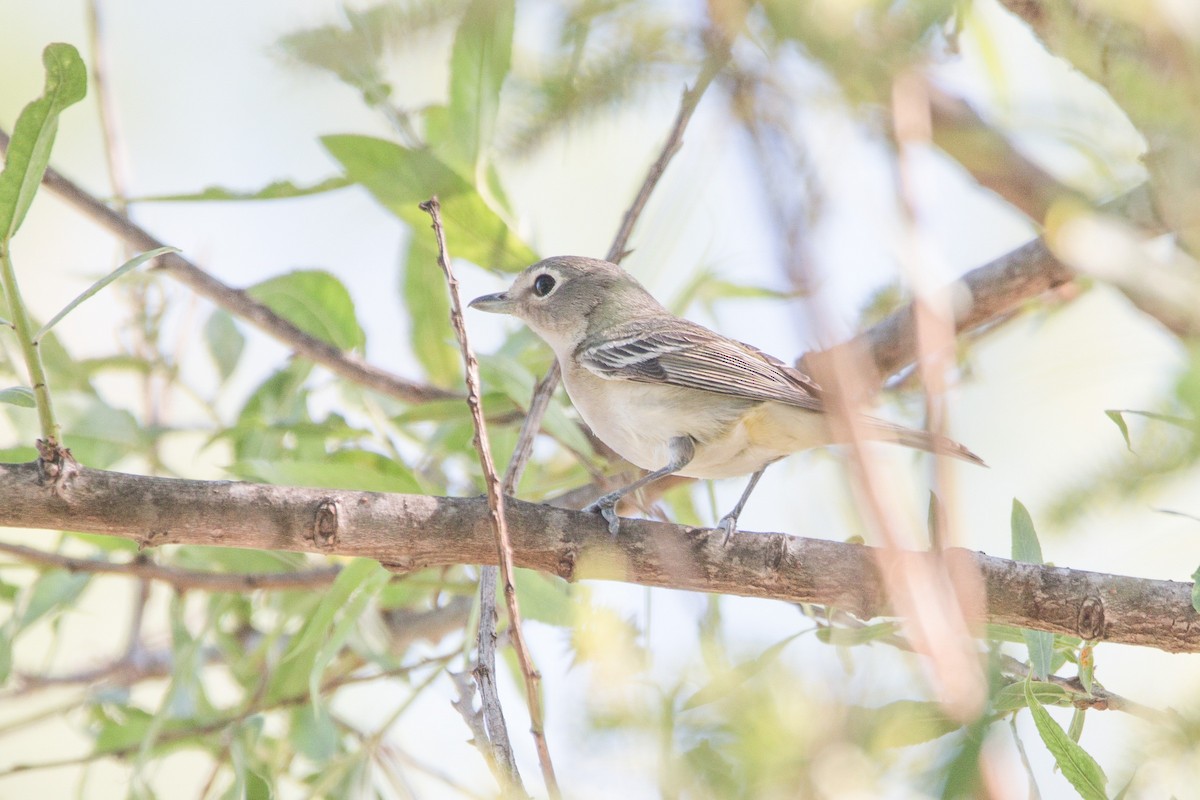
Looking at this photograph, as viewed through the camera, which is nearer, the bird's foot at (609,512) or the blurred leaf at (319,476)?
the bird's foot at (609,512)

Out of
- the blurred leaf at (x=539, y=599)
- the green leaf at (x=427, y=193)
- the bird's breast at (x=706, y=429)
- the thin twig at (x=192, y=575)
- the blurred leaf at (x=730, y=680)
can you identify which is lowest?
the blurred leaf at (x=730, y=680)

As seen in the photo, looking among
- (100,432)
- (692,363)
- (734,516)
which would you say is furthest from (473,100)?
(100,432)

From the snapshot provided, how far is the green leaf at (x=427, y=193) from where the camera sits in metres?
3.29

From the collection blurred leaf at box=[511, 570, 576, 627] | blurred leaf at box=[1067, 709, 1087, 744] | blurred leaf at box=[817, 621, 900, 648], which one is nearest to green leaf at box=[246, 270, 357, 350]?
blurred leaf at box=[511, 570, 576, 627]

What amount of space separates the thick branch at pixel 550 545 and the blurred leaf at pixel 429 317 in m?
1.69

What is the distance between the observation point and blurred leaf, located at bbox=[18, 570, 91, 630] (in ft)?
11.3

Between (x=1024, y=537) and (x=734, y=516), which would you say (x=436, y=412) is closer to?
(x=734, y=516)

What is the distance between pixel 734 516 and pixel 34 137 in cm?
195

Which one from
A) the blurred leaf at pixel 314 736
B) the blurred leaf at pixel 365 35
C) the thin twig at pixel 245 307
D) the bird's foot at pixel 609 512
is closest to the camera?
the blurred leaf at pixel 365 35

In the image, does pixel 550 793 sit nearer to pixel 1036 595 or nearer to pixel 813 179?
pixel 813 179

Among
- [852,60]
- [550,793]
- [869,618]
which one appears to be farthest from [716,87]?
[869,618]

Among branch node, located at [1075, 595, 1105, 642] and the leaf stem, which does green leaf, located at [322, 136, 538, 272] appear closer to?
the leaf stem

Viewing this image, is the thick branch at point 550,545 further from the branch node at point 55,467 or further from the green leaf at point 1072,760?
the green leaf at point 1072,760

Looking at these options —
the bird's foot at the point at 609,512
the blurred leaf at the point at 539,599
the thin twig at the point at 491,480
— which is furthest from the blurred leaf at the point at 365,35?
the blurred leaf at the point at 539,599
